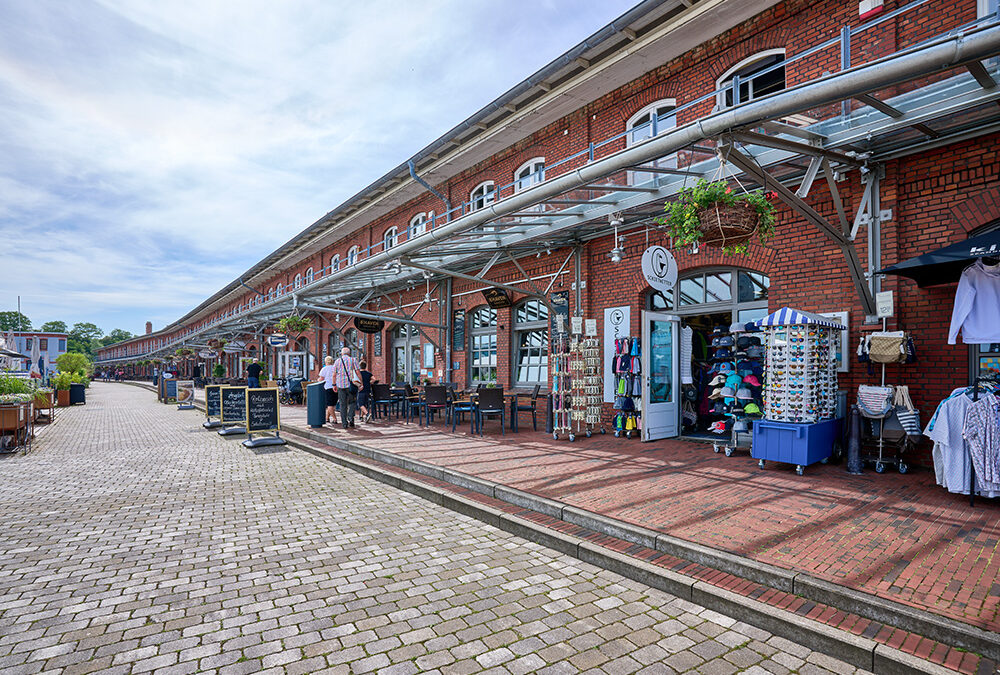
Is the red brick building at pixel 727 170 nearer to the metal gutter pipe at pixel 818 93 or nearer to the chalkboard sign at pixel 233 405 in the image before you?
the metal gutter pipe at pixel 818 93

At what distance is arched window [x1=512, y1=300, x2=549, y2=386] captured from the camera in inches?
479

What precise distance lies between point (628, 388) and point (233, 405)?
8.87 metres

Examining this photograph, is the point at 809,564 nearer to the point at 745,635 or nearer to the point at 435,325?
the point at 745,635

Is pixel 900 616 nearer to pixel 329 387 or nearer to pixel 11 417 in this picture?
pixel 329 387

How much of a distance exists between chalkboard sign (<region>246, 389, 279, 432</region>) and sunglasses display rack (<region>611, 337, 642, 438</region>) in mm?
6834

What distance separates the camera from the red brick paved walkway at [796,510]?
340 centimetres

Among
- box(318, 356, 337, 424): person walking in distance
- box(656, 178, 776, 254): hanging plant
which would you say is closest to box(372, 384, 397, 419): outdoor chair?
box(318, 356, 337, 424): person walking in distance

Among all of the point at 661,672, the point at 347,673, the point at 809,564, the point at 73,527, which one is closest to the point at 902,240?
the point at 809,564

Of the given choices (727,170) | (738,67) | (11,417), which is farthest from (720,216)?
(11,417)

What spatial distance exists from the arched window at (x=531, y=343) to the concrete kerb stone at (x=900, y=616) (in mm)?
8760

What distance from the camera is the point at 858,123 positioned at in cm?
602

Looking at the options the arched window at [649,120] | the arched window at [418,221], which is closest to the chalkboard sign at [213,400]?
the arched window at [418,221]

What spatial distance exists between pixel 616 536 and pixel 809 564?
4.60 feet

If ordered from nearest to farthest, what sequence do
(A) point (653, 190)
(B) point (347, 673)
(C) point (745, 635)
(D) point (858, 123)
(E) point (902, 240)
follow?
1. (B) point (347, 673)
2. (C) point (745, 635)
3. (D) point (858, 123)
4. (E) point (902, 240)
5. (A) point (653, 190)
